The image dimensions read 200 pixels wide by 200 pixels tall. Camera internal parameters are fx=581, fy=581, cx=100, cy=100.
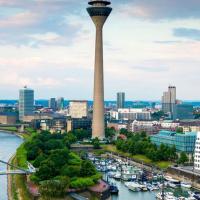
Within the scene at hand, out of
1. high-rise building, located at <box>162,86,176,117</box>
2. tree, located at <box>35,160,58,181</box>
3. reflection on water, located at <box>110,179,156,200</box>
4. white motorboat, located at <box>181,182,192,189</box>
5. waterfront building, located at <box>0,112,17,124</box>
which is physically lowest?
reflection on water, located at <box>110,179,156,200</box>

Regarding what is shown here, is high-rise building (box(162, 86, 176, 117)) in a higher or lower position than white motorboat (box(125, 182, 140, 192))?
higher

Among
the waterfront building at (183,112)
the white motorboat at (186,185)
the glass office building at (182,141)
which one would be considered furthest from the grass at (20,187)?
the waterfront building at (183,112)

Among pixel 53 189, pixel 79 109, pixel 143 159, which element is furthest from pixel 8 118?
pixel 53 189

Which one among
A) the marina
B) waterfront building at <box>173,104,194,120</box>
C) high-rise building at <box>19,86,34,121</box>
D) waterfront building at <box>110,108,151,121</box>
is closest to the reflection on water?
the marina

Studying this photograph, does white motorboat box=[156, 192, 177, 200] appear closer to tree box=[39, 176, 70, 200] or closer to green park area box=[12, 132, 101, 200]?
green park area box=[12, 132, 101, 200]

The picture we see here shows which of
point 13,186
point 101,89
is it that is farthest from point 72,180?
point 101,89

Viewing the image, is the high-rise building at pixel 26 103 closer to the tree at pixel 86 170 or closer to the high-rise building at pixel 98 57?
the high-rise building at pixel 98 57
